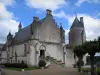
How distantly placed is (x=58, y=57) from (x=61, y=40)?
17.8 ft

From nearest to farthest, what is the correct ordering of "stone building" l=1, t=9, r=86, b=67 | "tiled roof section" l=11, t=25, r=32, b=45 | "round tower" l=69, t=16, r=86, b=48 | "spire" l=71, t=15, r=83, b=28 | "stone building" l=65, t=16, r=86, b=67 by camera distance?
"stone building" l=1, t=9, r=86, b=67, "tiled roof section" l=11, t=25, r=32, b=45, "stone building" l=65, t=16, r=86, b=67, "round tower" l=69, t=16, r=86, b=48, "spire" l=71, t=15, r=83, b=28

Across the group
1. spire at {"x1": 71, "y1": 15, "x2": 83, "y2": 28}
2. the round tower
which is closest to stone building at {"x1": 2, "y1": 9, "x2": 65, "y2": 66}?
the round tower

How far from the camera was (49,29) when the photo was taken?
59688 millimetres

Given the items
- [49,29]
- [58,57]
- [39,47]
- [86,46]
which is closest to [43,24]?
[49,29]

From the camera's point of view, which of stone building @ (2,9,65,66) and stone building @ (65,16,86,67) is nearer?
stone building @ (2,9,65,66)

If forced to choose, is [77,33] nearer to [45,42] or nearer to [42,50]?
[45,42]

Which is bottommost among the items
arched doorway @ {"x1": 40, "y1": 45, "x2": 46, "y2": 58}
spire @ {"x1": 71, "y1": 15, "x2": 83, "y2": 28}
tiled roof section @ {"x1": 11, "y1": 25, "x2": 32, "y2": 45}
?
arched doorway @ {"x1": 40, "y1": 45, "x2": 46, "y2": 58}

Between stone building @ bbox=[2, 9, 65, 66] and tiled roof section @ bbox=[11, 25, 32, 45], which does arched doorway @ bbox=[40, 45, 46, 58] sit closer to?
stone building @ bbox=[2, 9, 65, 66]

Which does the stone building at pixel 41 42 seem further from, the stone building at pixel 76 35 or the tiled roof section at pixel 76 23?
the tiled roof section at pixel 76 23

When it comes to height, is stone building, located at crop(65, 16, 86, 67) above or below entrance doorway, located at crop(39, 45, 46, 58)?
above

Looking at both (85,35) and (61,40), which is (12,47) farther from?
(85,35)

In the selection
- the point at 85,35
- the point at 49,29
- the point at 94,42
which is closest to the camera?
the point at 94,42

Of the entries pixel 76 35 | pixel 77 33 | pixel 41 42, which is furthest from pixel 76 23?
pixel 41 42

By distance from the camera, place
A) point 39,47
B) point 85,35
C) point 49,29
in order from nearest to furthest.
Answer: point 39,47, point 49,29, point 85,35
